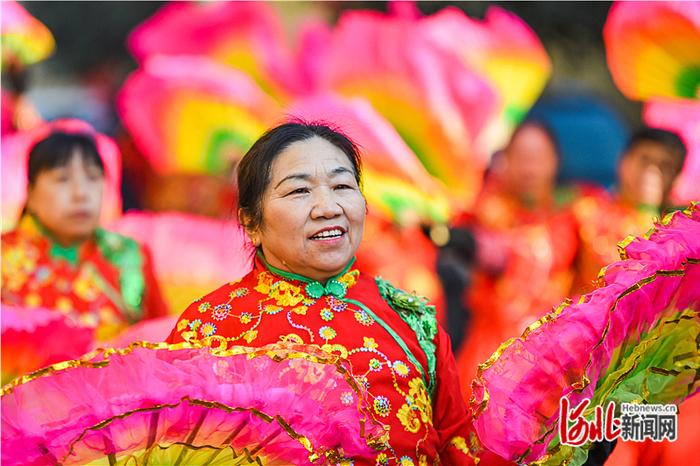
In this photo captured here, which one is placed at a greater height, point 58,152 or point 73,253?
point 58,152

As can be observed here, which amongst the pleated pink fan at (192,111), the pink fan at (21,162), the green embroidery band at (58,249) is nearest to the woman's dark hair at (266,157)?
the green embroidery band at (58,249)

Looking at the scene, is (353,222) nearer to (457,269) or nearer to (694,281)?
(694,281)

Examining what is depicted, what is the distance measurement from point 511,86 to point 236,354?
4.67m

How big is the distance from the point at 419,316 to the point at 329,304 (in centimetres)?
22

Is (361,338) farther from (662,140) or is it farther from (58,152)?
(662,140)

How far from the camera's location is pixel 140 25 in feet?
21.0

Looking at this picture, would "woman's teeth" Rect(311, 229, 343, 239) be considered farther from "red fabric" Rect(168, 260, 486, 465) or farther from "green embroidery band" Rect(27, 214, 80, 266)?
"green embroidery band" Rect(27, 214, 80, 266)

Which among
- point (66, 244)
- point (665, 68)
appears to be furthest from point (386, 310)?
point (665, 68)

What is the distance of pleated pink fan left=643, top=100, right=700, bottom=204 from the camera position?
17.8 ft

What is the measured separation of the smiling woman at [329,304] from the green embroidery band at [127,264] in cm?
219

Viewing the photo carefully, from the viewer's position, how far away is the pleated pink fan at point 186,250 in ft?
17.2

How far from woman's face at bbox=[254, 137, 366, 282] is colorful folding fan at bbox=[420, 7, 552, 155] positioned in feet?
13.1

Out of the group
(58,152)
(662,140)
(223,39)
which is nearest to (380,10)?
(223,39)

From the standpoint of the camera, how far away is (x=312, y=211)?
89.9 inches
